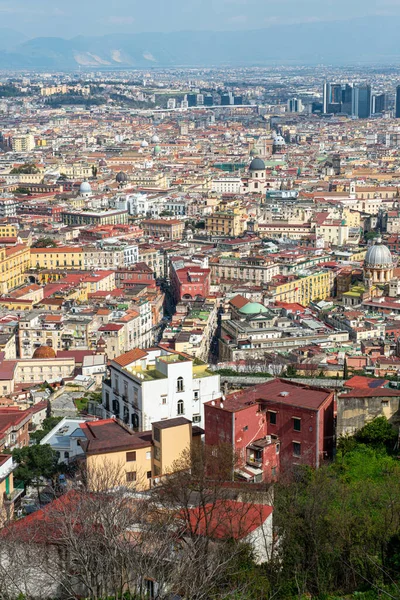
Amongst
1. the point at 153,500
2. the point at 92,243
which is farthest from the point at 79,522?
the point at 92,243

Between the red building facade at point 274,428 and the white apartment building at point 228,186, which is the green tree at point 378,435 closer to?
the red building facade at point 274,428

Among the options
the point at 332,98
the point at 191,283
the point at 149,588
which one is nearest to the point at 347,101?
the point at 332,98

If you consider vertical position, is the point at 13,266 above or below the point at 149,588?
below

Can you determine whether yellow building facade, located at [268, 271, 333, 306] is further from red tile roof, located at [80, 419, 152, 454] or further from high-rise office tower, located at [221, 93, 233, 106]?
high-rise office tower, located at [221, 93, 233, 106]

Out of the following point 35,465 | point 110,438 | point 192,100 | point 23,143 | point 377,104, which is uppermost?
point 192,100

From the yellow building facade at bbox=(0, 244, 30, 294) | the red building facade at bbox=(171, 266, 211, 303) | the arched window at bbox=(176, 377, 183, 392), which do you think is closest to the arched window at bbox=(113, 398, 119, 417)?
the arched window at bbox=(176, 377, 183, 392)

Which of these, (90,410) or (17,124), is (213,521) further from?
(17,124)

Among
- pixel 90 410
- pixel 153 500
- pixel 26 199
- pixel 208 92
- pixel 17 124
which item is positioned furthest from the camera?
pixel 208 92

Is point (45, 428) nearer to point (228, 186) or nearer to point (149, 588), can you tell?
point (149, 588)
